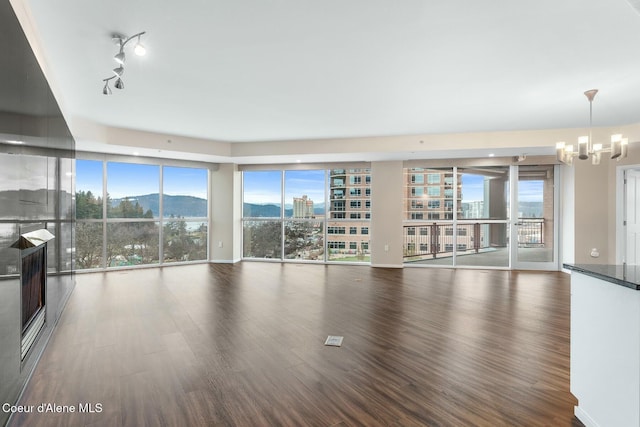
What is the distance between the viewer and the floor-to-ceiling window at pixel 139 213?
657 cm

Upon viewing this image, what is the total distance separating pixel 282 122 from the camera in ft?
17.5

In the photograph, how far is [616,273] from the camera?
1841 mm

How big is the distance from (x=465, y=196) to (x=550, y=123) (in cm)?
251

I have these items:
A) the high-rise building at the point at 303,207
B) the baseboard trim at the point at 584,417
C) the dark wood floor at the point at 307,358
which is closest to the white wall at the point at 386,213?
the high-rise building at the point at 303,207

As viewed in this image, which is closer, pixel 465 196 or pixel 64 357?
pixel 64 357

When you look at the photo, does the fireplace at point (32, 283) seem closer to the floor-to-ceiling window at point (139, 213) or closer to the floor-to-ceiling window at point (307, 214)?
the floor-to-ceiling window at point (139, 213)

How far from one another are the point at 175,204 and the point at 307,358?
593cm

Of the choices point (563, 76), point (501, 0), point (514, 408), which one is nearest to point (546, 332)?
point (514, 408)

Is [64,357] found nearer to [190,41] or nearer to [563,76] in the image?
[190,41]

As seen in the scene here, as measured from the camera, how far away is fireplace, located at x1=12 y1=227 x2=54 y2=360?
233 cm

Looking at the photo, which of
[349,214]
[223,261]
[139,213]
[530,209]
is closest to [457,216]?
[530,209]

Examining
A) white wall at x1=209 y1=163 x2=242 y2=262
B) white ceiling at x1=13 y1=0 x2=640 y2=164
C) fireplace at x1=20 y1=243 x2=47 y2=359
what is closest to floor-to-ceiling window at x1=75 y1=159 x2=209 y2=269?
white wall at x1=209 y1=163 x2=242 y2=262

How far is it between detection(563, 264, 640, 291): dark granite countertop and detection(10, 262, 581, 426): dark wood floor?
3.00 ft

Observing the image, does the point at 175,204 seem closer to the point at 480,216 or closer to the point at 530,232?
the point at 480,216
